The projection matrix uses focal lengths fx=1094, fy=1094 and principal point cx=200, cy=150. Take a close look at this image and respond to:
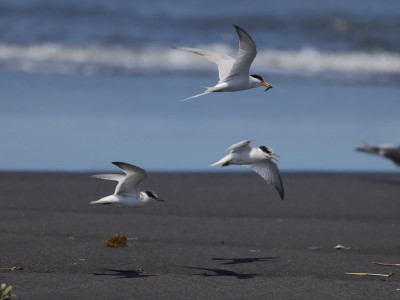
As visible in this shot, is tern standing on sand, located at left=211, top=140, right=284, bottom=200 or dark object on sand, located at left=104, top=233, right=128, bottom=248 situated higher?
tern standing on sand, located at left=211, top=140, right=284, bottom=200

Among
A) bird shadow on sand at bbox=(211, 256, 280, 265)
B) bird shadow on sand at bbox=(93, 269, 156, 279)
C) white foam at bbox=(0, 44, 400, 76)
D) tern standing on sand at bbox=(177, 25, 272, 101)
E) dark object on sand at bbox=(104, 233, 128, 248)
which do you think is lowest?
bird shadow on sand at bbox=(93, 269, 156, 279)

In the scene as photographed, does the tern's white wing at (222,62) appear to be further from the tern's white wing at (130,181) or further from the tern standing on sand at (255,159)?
the tern's white wing at (130,181)

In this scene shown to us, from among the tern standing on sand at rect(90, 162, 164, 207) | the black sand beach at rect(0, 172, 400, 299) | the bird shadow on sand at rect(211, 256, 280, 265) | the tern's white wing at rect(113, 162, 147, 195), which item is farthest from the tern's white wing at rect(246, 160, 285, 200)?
the tern's white wing at rect(113, 162, 147, 195)

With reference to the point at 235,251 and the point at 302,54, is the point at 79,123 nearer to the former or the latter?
the point at 235,251

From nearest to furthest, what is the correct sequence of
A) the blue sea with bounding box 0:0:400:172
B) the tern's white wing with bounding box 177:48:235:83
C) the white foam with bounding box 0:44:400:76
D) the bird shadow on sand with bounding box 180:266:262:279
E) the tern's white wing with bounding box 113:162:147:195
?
1. the bird shadow on sand with bounding box 180:266:262:279
2. the tern's white wing with bounding box 113:162:147:195
3. the tern's white wing with bounding box 177:48:235:83
4. the blue sea with bounding box 0:0:400:172
5. the white foam with bounding box 0:44:400:76

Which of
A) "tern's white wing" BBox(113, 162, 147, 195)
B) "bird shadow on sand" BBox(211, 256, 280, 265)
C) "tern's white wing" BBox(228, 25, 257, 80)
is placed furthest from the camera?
"tern's white wing" BBox(228, 25, 257, 80)

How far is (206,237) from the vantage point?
870 cm

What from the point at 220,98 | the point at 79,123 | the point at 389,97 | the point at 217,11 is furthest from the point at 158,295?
the point at 217,11

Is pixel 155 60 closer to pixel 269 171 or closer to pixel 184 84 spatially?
pixel 184 84

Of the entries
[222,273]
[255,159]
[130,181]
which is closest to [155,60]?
[255,159]

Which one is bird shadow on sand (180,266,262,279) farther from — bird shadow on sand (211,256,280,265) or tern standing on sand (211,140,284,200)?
tern standing on sand (211,140,284,200)

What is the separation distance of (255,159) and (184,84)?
35.3 feet

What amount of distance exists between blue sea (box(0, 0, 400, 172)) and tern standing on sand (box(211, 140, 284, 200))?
360cm

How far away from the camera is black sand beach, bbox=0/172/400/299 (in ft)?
22.5
